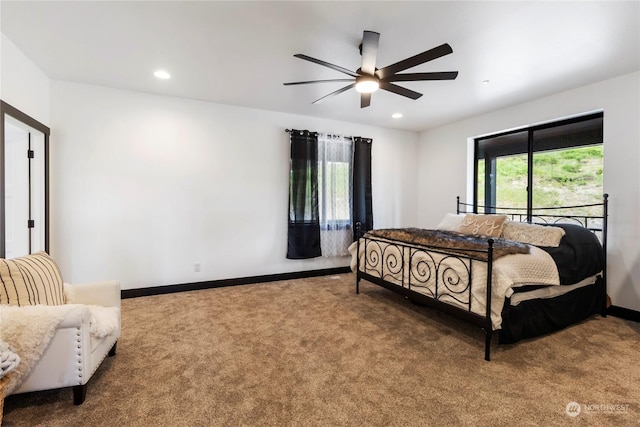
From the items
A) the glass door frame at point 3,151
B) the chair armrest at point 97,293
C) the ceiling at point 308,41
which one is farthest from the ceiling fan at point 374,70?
the glass door frame at point 3,151

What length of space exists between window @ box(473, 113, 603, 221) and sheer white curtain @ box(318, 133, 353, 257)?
6.86 ft

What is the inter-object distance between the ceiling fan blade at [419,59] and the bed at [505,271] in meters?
1.35

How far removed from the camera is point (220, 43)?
2441 mm

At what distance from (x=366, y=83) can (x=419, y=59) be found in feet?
1.59

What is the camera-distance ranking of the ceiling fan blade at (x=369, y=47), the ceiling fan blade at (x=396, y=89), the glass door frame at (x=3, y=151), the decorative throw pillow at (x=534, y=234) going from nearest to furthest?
the ceiling fan blade at (x=369, y=47), the glass door frame at (x=3, y=151), the ceiling fan blade at (x=396, y=89), the decorative throw pillow at (x=534, y=234)

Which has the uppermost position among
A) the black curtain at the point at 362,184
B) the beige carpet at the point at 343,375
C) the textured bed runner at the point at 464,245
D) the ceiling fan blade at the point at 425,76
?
the ceiling fan blade at the point at 425,76

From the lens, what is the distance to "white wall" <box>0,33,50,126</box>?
2.36 metres

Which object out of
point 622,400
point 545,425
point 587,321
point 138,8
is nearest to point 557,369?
point 622,400

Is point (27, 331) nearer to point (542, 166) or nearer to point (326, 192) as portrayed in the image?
point (326, 192)

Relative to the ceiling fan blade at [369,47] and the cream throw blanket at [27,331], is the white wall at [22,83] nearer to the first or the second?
the cream throw blanket at [27,331]

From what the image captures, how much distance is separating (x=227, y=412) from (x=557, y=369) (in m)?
2.20

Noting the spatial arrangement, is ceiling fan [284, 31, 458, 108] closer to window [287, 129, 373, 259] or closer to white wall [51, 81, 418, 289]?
window [287, 129, 373, 259]

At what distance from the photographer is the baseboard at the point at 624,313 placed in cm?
291

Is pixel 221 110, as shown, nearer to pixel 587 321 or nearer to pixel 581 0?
pixel 581 0
